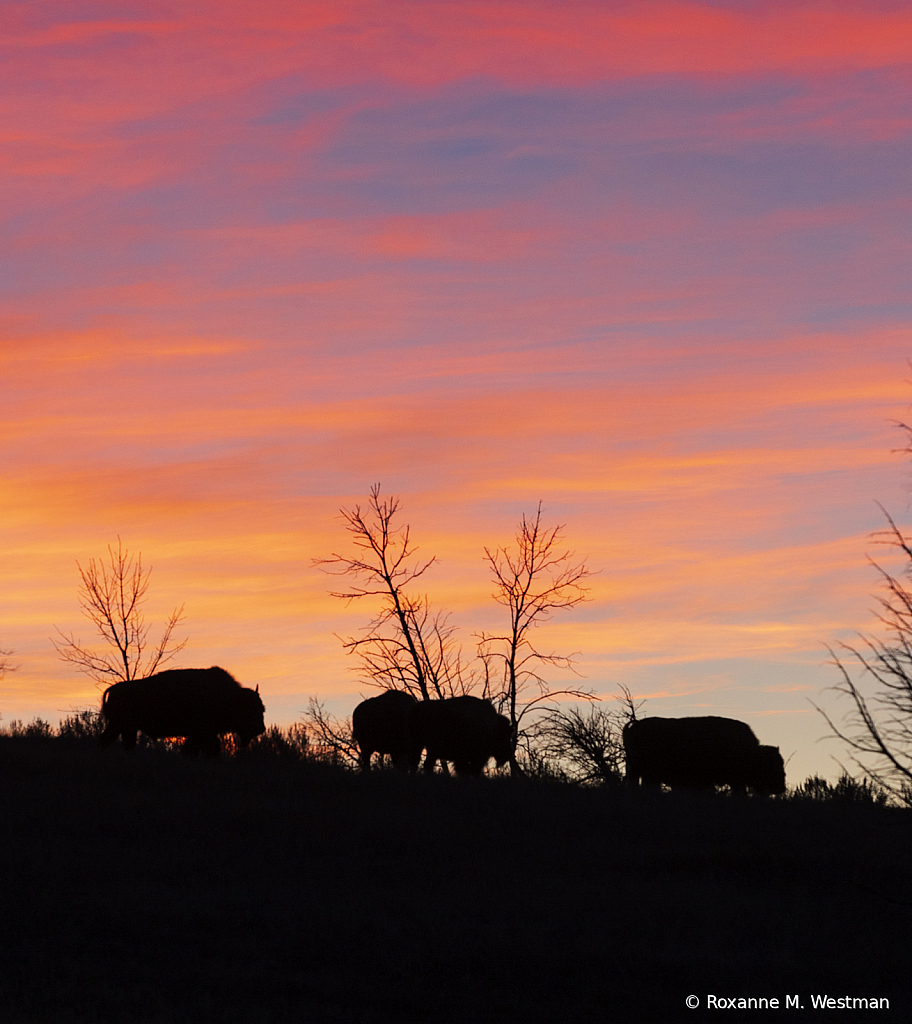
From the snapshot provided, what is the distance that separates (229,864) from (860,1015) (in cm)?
887

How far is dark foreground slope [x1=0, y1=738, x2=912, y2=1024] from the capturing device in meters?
13.1

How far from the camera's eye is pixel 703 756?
29.5 metres

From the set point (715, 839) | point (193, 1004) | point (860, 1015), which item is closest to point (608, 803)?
point (715, 839)

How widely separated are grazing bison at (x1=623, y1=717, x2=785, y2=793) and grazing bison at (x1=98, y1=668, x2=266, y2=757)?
370 inches

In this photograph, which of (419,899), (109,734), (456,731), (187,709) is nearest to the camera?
(419,899)

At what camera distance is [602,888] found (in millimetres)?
16938

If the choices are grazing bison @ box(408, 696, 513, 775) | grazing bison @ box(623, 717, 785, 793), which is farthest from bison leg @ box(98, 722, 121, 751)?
grazing bison @ box(623, 717, 785, 793)

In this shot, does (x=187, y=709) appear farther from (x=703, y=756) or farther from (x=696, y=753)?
(x=703, y=756)

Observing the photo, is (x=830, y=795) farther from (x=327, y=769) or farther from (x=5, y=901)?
(x=5, y=901)

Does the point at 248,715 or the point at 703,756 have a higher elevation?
the point at 248,715

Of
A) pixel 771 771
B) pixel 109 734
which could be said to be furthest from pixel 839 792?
pixel 109 734

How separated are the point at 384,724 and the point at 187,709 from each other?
6.41 meters

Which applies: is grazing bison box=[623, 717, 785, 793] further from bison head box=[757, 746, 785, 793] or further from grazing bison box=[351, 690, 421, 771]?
grazing bison box=[351, 690, 421, 771]

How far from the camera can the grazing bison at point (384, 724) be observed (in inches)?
1212
